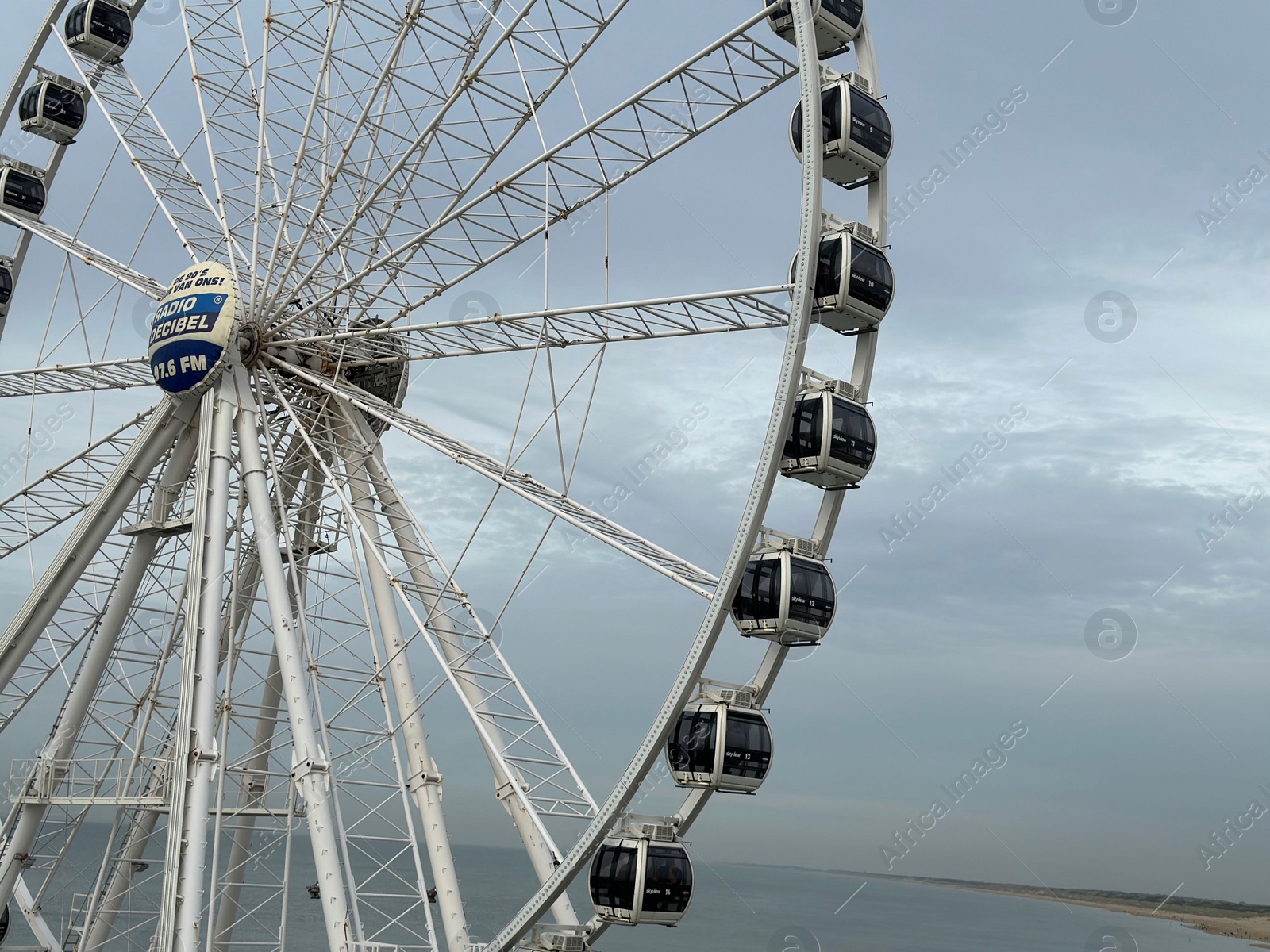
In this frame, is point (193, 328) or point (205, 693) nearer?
point (205, 693)

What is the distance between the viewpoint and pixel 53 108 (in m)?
29.5

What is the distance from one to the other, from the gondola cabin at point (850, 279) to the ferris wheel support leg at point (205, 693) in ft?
34.1

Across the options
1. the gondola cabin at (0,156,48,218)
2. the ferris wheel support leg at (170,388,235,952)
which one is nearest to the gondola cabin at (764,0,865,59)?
the ferris wheel support leg at (170,388,235,952)

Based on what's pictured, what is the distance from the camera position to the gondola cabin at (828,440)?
1811 cm

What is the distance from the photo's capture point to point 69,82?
2981 cm

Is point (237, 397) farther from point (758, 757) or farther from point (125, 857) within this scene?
point (758, 757)

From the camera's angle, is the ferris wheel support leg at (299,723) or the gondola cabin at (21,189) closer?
the ferris wheel support leg at (299,723)

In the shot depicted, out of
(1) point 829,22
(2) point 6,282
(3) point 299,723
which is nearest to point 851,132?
(1) point 829,22

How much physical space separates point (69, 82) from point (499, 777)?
65.2ft

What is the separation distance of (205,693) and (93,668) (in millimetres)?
6067

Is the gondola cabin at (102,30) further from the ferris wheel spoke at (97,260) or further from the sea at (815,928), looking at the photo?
the sea at (815,928)

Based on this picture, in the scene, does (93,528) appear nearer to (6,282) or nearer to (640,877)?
(6,282)

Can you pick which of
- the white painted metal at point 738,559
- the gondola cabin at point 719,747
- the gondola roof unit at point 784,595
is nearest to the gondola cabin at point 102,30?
the white painted metal at point 738,559

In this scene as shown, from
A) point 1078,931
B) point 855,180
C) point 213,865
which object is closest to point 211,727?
point 213,865
